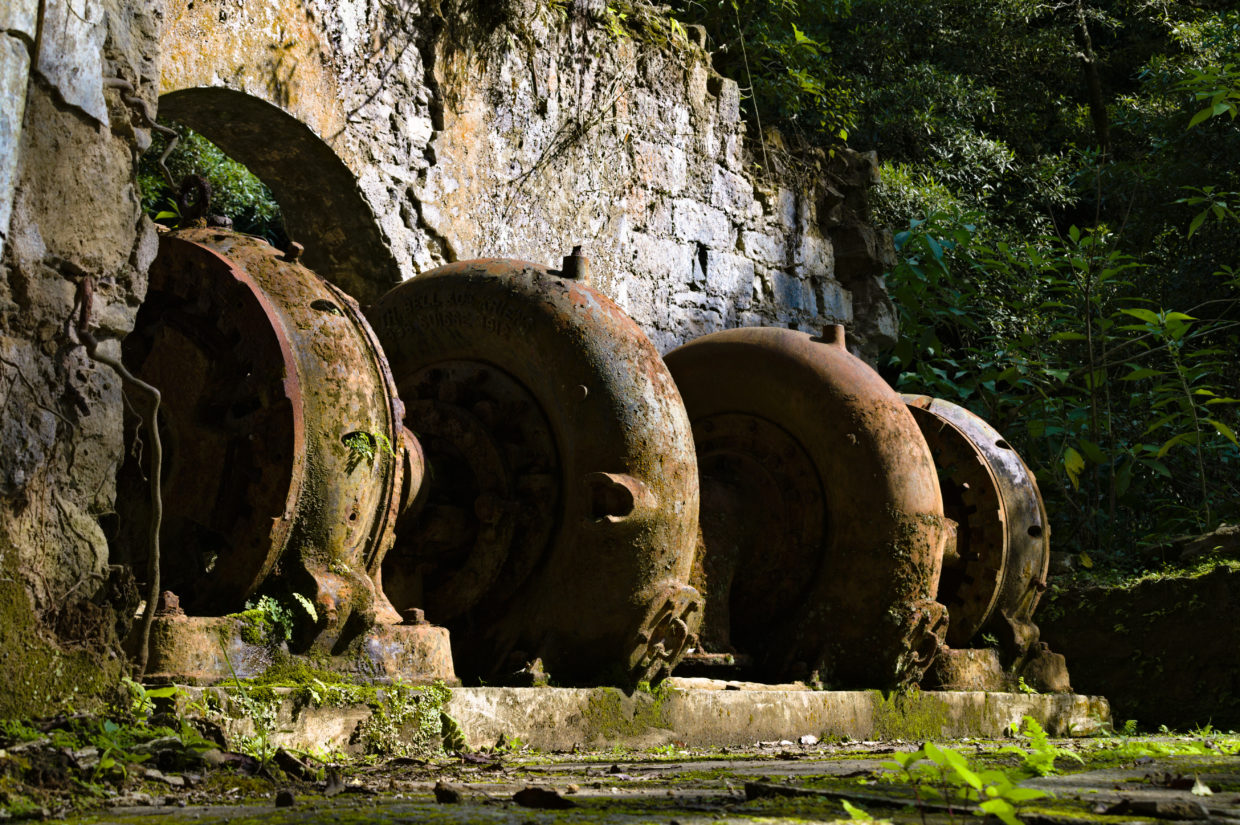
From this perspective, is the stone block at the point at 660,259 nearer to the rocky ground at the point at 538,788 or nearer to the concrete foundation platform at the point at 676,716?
the concrete foundation platform at the point at 676,716

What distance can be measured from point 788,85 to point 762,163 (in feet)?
2.32

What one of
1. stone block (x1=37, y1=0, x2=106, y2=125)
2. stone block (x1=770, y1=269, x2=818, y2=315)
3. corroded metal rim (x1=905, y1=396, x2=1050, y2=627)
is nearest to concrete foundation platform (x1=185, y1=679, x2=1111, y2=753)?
corroded metal rim (x1=905, y1=396, x2=1050, y2=627)

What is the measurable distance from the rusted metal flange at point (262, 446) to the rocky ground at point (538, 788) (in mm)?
497

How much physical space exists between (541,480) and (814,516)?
1265mm

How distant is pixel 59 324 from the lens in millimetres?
2312

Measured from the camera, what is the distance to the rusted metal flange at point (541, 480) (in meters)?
3.54

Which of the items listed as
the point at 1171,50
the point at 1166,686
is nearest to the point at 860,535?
the point at 1166,686

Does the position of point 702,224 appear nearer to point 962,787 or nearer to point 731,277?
point 731,277

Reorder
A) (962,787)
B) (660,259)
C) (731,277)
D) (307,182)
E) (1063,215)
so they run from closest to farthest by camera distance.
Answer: (962,787) → (307,182) → (660,259) → (731,277) → (1063,215)

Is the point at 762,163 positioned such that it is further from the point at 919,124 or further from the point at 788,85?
the point at 919,124

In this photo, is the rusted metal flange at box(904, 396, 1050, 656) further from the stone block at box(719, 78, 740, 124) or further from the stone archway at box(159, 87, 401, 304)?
the stone archway at box(159, 87, 401, 304)

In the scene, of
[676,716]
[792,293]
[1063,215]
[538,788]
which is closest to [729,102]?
[792,293]

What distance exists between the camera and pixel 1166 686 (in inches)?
248

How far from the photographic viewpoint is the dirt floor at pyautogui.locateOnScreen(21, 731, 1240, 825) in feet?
5.38
